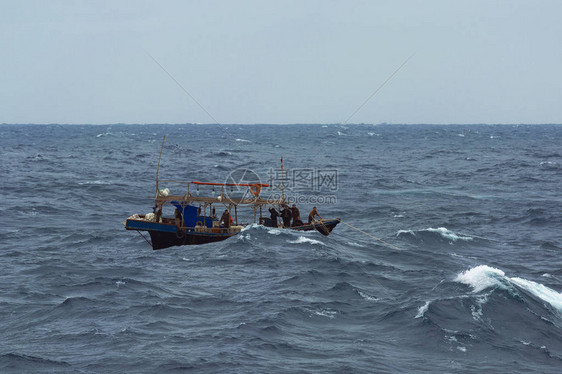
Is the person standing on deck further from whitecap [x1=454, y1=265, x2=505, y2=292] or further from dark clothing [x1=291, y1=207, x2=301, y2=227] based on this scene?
whitecap [x1=454, y1=265, x2=505, y2=292]

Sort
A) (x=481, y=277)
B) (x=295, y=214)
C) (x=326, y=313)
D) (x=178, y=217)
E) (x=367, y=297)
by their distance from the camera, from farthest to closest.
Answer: (x=295, y=214) → (x=178, y=217) → (x=481, y=277) → (x=367, y=297) → (x=326, y=313)

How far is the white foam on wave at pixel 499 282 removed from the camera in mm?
26172

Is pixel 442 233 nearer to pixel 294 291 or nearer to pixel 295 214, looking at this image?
pixel 295 214

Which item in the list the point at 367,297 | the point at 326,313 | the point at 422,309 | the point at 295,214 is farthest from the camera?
the point at 295,214

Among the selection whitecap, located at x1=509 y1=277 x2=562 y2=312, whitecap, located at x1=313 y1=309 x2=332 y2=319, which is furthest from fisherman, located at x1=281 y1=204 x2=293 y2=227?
whitecap, located at x1=509 y1=277 x2=562 y2=312

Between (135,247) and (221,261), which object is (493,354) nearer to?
(221,261)

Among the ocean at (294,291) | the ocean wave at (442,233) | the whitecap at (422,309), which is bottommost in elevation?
the ocean at (294,291)

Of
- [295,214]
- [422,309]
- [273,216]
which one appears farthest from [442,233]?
[422,309]

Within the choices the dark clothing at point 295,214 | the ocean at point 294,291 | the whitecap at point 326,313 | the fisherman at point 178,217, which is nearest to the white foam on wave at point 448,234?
the ocean at point 294,291

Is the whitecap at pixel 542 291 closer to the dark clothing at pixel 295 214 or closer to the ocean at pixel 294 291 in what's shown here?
the ocean at pixel 294 291

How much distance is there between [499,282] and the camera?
88.9ft

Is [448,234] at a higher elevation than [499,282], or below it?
below

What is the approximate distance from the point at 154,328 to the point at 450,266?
1652 cm

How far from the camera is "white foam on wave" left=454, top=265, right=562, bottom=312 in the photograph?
85.9 feet
